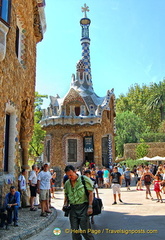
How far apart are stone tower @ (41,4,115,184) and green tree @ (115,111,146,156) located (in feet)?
51.3

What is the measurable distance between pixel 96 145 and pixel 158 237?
16929 millimetres

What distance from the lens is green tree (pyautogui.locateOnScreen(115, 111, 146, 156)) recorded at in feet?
129

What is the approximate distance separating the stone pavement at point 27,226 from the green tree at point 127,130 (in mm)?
32648

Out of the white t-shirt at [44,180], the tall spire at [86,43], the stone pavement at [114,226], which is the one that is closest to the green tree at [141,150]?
the tall spire at [86,43]

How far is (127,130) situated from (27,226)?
35.1 meters

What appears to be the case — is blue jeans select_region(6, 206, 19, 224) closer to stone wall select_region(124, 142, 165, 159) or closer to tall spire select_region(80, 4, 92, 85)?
tall spire select_region(80, 4, 92, 85)

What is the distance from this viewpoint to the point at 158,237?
16.5 ft

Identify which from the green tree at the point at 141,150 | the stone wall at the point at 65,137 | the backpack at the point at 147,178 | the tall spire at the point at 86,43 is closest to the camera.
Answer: the backpack at the point at 147,178

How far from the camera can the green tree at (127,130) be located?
39.4 m

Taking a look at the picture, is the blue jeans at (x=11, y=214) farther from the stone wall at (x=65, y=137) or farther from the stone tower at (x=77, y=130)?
the stone wall at (x=65, y=137)

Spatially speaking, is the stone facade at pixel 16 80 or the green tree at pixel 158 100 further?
the green tree at pixel 158 100

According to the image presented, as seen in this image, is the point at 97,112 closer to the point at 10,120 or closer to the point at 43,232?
the point at 10,120

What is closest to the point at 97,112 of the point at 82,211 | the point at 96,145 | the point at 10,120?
the point at 96,145

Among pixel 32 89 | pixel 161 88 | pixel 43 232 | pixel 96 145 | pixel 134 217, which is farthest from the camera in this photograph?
pixel 161 88
